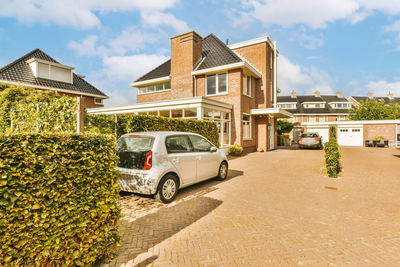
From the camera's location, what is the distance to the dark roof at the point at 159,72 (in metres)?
21.0

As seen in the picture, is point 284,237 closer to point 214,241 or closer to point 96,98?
point 214,241

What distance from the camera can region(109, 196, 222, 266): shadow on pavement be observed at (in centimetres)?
327

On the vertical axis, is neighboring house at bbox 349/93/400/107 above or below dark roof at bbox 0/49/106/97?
above

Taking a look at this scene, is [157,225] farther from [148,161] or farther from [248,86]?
[248,86]

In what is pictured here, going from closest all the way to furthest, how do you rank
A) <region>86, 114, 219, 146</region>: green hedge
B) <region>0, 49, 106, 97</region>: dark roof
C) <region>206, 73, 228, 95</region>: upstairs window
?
<region>86, 114, 219, 146</region>: green hedge < <region>206, 73, 228, 95</region>: upstairs window < <region>0, 49, 106, 97</region>: dark roof

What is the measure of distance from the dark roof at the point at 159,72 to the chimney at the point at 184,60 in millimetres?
1997

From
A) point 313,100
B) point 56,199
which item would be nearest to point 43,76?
point 56,199

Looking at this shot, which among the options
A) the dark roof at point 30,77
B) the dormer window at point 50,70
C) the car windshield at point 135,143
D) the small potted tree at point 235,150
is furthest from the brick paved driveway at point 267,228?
the dormer window at point 50,70

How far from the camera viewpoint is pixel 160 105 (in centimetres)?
1405

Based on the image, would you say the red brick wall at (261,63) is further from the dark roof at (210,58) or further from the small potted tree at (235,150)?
→ the small potted tree at (235,150)

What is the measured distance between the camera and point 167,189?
527 centimetres

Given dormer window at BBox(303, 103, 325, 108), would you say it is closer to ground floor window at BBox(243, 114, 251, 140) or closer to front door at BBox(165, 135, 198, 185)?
ground floor window at BBox(243, 114, 251, 140)

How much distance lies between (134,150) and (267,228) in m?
3.40

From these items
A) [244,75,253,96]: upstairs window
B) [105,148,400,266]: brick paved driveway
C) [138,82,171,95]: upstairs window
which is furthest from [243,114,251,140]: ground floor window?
[105,148,400,266]: brick paved driveway
